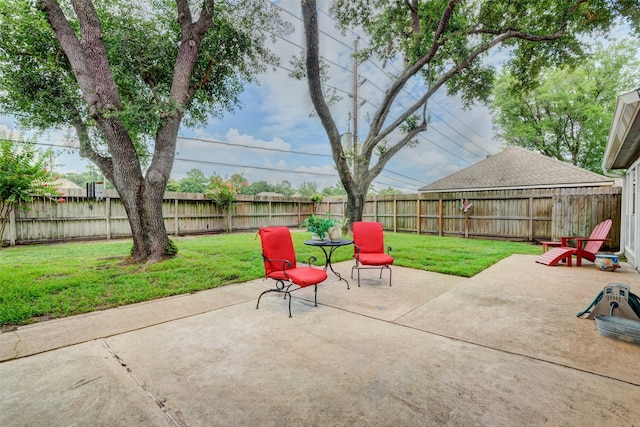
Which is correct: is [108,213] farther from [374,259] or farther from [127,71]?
[374,259]

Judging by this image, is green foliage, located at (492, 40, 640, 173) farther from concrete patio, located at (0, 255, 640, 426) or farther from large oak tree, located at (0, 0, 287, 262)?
concrete patio, located at (0, 255, 640, 426)

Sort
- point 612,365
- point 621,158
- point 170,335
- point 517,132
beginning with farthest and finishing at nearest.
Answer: point 517,132 → point 621,158 → point 170,335 → point 612,365

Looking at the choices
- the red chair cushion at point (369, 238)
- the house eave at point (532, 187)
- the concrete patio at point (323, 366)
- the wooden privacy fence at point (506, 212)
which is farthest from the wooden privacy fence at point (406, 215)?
the red chair cushion at point (369, 238)

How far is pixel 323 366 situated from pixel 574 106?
23173 millimetres

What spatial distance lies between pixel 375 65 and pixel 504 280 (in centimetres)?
945

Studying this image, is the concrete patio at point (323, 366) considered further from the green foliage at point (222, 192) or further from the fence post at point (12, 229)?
the green foliage at point (222, 192)

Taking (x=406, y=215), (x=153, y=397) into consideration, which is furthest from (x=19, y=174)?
(x=406, y=215)


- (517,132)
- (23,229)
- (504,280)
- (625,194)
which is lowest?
(504,280)

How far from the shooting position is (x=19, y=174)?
25.0 ft

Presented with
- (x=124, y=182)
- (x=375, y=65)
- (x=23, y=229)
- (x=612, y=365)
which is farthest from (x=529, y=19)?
(x=23, y=229)

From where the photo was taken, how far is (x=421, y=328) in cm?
289

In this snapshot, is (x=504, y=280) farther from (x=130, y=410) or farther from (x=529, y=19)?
(x=529, y=19)

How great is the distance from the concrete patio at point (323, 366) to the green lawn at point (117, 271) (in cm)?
54

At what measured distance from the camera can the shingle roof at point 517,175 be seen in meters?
Result: 10.5
